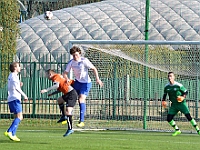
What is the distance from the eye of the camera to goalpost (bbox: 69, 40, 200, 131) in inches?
852

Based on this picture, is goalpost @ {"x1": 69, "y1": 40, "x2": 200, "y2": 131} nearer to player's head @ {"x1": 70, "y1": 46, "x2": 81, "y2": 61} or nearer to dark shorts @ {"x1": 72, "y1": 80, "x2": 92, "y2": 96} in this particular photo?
dark shorts @ {"x1": 72, "y1": 80, "x2": 92, "y2": 96}

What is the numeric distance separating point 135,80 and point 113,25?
63.5ft

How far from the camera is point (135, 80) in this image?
23.5 metres

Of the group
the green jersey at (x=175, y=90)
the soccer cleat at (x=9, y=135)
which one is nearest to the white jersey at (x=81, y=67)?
the green jersey at (x=175, y=90)

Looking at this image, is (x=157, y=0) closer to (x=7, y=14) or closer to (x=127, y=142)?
(x=7, y=14)

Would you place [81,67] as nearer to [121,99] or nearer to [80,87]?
[80,87]

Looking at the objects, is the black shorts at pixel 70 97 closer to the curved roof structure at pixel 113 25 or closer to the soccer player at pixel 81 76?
the soccer player at pixel 81 76

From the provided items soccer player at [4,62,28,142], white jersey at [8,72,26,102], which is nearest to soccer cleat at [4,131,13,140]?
soccer player at [4,62,28,142]

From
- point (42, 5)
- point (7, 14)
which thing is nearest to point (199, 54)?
point (7, 14)

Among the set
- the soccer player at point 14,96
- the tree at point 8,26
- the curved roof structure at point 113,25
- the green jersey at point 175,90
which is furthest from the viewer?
the curved roof structure at point 113,25

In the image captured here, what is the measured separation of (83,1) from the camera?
66.8 m

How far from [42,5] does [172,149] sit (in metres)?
52.8

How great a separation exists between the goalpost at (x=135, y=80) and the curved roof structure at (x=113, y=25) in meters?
15.2

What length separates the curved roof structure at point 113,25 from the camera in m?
40.9
